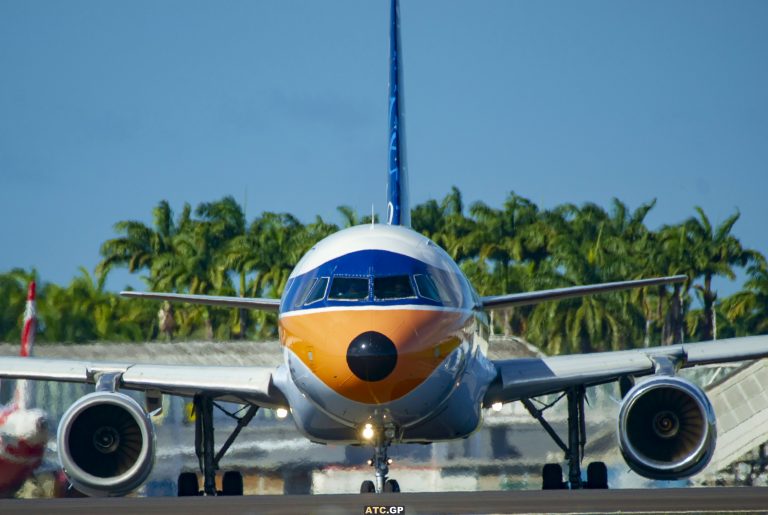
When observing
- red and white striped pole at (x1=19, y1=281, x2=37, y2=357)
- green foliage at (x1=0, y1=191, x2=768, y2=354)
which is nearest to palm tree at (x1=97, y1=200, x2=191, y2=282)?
green foliage at (x1=0, y1=191, x2=768, y2=354)

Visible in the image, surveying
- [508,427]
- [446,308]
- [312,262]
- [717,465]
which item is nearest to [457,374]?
[446,308]

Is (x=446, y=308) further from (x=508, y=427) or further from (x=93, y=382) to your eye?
(x=508, y=427)

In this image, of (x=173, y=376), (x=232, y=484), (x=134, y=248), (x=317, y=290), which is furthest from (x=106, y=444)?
(x=134, y=248)

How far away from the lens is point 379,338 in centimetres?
1617

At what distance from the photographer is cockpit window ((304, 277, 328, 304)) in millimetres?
17359

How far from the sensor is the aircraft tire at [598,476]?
2250cm

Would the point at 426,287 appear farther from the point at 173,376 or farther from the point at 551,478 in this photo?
the point at 551,478

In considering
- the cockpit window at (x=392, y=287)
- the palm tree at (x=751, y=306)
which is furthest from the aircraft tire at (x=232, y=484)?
the palm tree at (x=751, y=306)

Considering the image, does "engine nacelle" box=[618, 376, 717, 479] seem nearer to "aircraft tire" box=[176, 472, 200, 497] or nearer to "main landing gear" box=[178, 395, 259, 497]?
"main landing gear" box=[178, 395, 259, 497]

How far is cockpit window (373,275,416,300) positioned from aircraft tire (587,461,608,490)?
6.61 meters

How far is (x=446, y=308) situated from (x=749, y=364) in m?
11.3

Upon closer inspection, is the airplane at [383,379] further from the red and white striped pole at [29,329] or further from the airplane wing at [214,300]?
the red and white striped pole at [29,329]

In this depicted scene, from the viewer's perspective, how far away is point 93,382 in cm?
2080

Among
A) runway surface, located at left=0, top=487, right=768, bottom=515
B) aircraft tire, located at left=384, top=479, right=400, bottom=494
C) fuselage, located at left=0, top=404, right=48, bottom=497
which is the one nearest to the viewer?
runway surface, located at left=0, top=487, right=768, bottom=515
